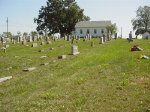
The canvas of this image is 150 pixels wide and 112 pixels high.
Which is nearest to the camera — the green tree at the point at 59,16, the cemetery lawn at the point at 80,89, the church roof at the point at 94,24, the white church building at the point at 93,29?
the cemetery lawn at the point at 80,89

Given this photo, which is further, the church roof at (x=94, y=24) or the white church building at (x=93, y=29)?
the white church building at (x=93, y=29)

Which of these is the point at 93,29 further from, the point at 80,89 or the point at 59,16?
the point at 80,89

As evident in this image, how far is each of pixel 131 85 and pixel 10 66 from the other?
36.0 ft

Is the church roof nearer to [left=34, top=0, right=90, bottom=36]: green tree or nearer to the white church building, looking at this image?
the white church building

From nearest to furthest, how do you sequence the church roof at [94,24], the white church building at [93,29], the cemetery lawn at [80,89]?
the cemetery lawn at [80,89] < the church roof at [94,24] < the white church building at [93,29]

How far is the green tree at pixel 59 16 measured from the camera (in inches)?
3960

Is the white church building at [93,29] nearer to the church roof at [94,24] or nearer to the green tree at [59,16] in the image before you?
the church roof at [94,24]

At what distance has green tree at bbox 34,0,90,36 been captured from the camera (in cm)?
10057

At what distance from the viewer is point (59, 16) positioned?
100125mm

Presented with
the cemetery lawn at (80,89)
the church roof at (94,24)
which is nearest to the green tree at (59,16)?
the church roof at (94,24)

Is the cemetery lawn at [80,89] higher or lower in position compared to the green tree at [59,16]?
lower

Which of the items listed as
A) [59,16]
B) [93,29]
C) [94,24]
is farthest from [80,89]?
[94,24]

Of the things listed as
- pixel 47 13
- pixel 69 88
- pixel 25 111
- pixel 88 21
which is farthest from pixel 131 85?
pixel 88 21

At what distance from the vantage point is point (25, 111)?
10.6 meters
